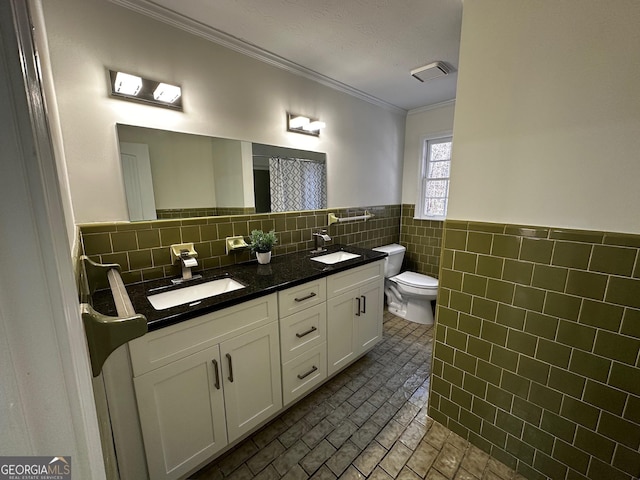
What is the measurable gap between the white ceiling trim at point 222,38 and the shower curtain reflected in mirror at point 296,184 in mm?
682

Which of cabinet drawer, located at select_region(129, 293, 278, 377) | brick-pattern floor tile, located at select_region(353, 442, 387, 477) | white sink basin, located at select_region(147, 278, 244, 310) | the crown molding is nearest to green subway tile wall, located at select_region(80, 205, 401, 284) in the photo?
white sink basin, located at select_region(147, 278, 244, 310)

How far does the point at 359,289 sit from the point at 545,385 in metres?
1.13

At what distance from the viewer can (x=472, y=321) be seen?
1.44m

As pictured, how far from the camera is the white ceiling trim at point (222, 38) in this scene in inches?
53.9

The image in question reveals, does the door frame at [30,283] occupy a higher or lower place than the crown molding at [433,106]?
lower

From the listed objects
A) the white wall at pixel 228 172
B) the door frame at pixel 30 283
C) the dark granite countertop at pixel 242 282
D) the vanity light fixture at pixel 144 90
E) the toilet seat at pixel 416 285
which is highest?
the vanity light fixture at pixel 144 90

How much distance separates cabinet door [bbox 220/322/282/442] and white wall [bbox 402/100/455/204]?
101 inches

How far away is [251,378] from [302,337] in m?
0.38

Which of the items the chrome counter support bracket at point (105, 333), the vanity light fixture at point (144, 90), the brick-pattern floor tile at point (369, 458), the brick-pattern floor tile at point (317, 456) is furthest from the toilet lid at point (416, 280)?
the chrome counter support bracket at point (105, 333)

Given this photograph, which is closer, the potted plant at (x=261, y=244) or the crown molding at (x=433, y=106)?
the potted plant at (x=261, y=244)

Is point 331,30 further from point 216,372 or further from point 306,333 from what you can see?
point 216,372

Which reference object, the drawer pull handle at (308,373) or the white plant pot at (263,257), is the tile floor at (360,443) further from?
the white plant pot at (263,257)

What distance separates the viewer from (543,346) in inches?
48.4

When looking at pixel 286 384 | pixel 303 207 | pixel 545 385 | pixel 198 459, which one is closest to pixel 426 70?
pixel 303 207
